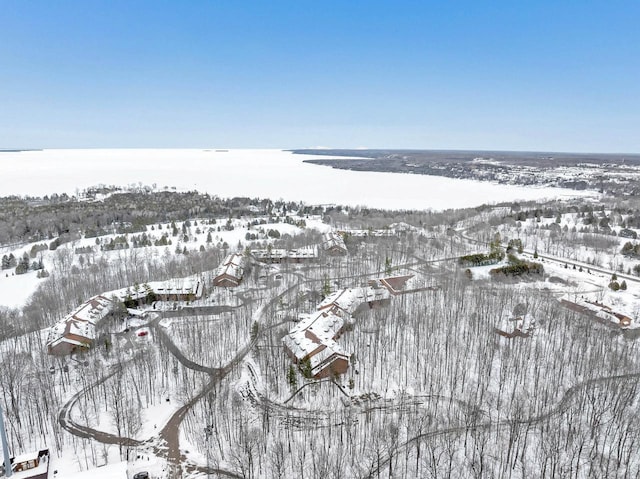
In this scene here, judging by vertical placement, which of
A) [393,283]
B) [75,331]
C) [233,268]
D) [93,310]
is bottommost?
[75,331]

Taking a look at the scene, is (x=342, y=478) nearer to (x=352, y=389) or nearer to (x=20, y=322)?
(x=352, y=389)

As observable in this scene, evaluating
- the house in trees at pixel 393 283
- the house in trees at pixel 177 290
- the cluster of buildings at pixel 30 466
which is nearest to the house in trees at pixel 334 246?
the house in trees at pixel 393 283

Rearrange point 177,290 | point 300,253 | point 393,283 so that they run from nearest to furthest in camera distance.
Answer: point 177,290, point 393,283, point 300,253

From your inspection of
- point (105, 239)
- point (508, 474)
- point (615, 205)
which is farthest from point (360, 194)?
point (508, 474)

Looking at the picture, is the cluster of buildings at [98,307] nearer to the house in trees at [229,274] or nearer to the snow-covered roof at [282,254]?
the house in trees at [229,274]

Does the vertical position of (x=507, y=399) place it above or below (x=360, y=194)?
below

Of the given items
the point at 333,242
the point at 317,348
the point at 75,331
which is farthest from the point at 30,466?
the point at 333,242

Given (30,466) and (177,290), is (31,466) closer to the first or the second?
(30,466)
